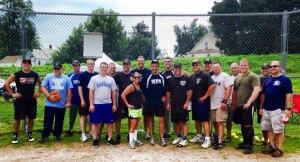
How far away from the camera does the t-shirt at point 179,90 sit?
6.74 m

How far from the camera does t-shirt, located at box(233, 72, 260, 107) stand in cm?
621

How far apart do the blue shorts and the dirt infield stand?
1.94ft

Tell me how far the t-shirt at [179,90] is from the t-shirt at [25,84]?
3.20 m

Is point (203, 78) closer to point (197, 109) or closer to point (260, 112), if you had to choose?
point (197, 109)

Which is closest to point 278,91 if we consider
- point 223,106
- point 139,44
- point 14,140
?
point 223,106

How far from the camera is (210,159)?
5828 millimetres

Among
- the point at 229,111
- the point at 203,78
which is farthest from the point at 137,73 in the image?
the point at 229,111

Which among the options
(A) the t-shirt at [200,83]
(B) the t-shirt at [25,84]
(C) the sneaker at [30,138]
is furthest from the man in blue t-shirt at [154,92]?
(C) the sneaker at [30,138]

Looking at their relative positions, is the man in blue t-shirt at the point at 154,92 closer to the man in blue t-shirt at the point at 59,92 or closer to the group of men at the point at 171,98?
the group of men at the point at 171,98

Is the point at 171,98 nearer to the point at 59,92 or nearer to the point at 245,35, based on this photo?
the point at 59,92

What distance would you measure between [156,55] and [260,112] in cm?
292

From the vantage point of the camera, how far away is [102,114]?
6.74m

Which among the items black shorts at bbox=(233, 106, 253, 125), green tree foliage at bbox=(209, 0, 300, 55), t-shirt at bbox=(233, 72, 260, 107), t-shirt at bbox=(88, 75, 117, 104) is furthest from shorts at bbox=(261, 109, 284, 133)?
t-shirt at bbox=(88, 75, 117, 104)

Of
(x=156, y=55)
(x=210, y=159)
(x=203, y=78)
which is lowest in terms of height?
(x=210, y=159)
